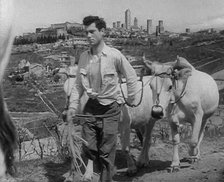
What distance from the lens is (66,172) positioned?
5.73 meters

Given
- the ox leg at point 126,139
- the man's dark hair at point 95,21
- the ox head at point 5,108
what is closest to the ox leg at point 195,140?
→ the ox leg at point 126,139

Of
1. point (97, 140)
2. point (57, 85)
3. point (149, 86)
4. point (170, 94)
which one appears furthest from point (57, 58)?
point (97, 140)

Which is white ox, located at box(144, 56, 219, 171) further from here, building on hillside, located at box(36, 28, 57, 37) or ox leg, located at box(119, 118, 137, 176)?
building on hillside, located at box(36, 28, 57, 37)

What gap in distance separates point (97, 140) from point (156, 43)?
562cm

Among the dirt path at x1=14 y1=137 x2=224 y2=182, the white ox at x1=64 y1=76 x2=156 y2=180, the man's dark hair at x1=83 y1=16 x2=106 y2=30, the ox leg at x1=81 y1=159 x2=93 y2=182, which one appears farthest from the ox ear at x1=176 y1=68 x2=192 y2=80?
the man's dark hair at x1=83 y1=16 x2=106 y2=30

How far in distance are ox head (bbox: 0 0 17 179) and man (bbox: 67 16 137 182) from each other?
293 cm

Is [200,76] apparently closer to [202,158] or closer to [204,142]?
→ [202,158]

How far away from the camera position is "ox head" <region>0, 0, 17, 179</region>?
948 mm

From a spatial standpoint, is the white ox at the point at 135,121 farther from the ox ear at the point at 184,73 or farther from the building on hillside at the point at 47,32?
the building on hillside at the point at 47,32

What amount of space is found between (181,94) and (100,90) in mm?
2088

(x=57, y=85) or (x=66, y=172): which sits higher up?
(x=57, y=85)

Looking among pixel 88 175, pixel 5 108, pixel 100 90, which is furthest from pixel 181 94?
pixel 5 108

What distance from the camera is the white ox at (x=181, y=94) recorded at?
5590 mm

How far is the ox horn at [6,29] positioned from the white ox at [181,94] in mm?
4563
